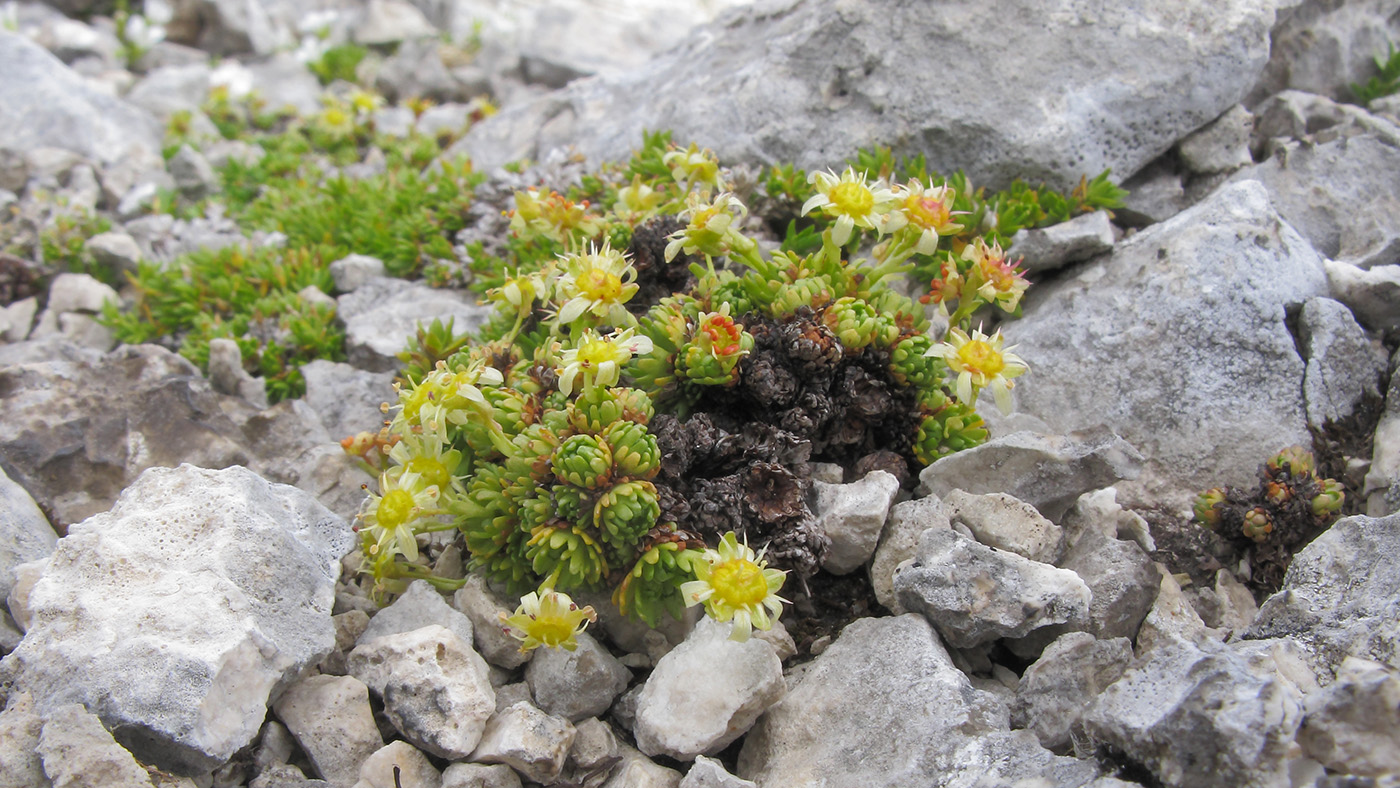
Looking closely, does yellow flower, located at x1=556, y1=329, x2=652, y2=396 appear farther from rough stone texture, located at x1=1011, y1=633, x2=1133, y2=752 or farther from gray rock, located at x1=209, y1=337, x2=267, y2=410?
gray rock, located at x1=209, y1=337, x2=267, y2=410

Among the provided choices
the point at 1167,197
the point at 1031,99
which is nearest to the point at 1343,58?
the point at 1167,197

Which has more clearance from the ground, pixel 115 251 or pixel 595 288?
pixel 595 288

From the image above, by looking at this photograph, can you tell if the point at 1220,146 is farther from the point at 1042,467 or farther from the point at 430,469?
the point at 430,469

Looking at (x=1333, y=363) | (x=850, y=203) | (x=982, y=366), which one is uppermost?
(x=850, y=203)

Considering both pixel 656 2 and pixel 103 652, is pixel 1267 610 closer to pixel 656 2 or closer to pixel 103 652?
pixel 103 652

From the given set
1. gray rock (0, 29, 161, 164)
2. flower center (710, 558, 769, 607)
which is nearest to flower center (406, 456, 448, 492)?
flower center (710, 558, 769, 607)

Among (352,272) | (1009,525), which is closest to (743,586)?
(1009,525)

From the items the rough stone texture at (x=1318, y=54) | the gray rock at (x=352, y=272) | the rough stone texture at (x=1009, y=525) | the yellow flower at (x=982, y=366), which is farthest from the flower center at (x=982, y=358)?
the gray rock at (x=352, y=272)
